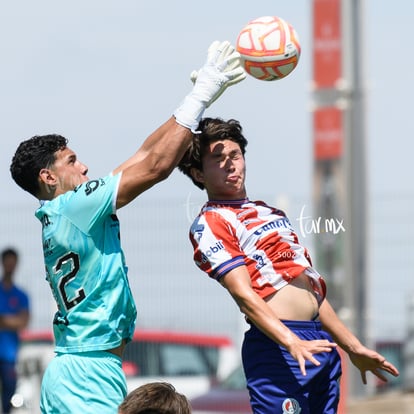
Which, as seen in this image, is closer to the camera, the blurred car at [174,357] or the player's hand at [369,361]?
the player's hand at [369,361]

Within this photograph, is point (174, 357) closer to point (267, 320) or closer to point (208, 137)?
point (208, 137)

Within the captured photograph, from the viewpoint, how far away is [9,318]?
14344 mm

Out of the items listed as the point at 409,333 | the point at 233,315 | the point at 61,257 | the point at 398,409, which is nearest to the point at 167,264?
the point at 233,315

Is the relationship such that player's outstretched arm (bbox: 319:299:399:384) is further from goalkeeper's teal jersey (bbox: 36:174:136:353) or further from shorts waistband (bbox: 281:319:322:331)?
goalkeeper's teal jersey (bbox: 36:174:136:353)

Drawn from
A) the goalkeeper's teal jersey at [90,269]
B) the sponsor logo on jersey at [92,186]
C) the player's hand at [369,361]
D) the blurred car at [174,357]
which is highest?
the sponsor logo on jersey at [92,186]

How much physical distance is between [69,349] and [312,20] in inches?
404

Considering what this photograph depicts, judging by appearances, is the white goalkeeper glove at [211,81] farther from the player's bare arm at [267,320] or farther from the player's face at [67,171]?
the player's bare arm at [267,320]

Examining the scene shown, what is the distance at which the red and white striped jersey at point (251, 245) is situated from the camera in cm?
657

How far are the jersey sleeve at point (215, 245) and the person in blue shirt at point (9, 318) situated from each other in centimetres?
783

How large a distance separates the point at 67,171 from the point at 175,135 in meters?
0.66

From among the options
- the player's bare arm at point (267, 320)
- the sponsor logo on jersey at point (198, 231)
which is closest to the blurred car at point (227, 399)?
the sponsor logo on jersey at point (198, 231)

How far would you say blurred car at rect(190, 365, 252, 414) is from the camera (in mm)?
13422

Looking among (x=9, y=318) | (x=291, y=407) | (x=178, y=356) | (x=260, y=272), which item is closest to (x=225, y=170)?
(x=260, y=272)

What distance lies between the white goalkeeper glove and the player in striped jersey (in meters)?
0.47
